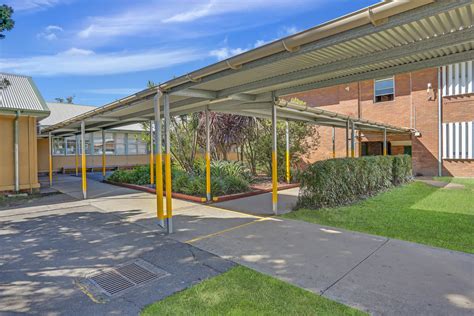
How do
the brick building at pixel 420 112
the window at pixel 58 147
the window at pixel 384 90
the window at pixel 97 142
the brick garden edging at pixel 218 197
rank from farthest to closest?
1. the window at pixel 97 142
2. the window at pixel 58 147
3. the window at pixel 384 90
4. the brick building at pixel 420 112
5. the brick garden edging at pixel 218 197

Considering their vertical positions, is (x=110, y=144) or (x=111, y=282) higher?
(x=110, y=144)

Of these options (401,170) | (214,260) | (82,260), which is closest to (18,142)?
(82,260)

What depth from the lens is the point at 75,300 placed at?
3232 mm

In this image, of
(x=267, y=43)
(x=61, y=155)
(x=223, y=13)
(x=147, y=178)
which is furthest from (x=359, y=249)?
(x=61, y=155)

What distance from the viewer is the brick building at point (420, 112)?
49.8 ft

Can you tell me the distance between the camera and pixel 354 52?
4.19m

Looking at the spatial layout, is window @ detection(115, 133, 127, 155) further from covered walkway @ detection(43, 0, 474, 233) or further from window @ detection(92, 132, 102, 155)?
covered walkway @ detection(43, 0, 474, 233)

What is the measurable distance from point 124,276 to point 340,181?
6.40 meters

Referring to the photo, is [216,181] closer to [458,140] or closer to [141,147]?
[458,140]

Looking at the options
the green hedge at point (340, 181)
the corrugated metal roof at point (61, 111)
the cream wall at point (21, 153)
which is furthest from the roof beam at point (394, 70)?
the corrugated metal roof at point (61, 111)

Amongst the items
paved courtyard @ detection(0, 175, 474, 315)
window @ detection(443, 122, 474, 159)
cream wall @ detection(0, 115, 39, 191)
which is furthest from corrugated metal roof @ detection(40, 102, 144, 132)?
window @ detection(443, 122, 474, 159)

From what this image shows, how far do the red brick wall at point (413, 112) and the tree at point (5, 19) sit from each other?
17106 millimetres

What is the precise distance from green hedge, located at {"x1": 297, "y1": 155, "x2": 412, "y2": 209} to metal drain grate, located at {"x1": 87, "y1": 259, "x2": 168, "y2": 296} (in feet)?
15.8

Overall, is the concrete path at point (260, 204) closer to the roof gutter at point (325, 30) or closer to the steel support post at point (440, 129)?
the roof gutter at point (325, 30)
